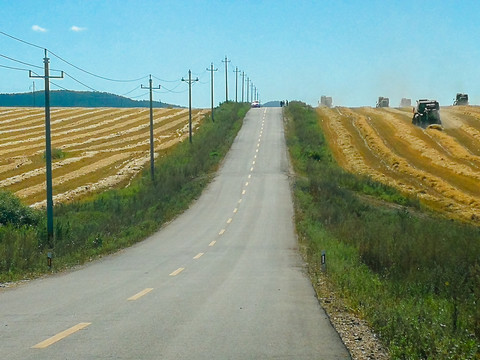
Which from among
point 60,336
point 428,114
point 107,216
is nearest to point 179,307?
point 60,336

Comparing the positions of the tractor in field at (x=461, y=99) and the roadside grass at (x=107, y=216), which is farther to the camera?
the tractor in field at (x=461, y=99)

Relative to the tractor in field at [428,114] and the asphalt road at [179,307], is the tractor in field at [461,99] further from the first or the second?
the asphalt road at [179,307]

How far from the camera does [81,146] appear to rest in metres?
68.3

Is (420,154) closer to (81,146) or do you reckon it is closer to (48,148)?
(81,146)

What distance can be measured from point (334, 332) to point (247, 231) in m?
21.5

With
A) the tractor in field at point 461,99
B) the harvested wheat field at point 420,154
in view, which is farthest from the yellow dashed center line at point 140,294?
the tractor in field at point 461,99

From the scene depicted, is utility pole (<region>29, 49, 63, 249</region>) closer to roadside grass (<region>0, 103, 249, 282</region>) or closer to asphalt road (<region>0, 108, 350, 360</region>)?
roadside grass (<region>0, 103, 249, 282</region>)

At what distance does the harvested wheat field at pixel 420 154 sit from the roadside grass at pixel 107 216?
13794mm

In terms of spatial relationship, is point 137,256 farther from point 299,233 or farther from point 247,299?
point 247,299

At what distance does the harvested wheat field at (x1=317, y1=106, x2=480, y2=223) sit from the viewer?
133ft

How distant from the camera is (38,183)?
47.4 meters

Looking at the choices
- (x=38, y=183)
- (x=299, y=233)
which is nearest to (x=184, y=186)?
(x=38, y=183)

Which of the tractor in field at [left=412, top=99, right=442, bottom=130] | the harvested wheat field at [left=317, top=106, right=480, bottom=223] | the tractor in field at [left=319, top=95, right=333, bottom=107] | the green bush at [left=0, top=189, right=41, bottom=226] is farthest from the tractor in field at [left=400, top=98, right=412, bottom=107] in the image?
the green bush at [left=0, top=189, right=41, bottom=226]

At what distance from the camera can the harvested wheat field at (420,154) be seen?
40625 millimetres
